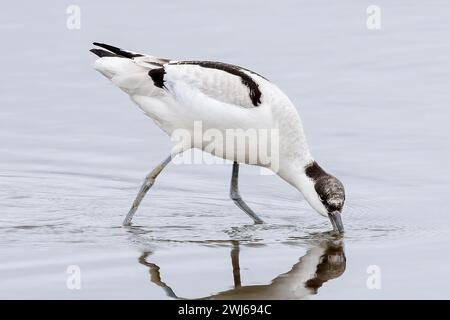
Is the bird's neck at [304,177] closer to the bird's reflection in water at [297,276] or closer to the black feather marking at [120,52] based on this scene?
the bird's reflection in water at [297,276]

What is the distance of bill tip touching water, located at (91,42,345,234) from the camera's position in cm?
1230

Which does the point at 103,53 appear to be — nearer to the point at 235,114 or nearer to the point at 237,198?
the point at 235,114

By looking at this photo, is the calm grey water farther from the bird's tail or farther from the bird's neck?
the bird's tail

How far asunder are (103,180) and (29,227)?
6.63 ft

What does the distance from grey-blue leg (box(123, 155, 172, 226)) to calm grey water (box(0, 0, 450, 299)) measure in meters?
0.12

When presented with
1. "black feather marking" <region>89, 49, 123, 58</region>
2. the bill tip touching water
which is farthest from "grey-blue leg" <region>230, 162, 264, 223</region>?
"black feather marking" <region>89, 49, 123, 58</region>

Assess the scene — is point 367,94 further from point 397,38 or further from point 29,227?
point 29,227

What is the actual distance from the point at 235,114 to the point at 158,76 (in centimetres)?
101

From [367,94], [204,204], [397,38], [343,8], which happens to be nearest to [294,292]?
[204,204]

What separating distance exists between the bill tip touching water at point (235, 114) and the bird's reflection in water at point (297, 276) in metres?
0.70

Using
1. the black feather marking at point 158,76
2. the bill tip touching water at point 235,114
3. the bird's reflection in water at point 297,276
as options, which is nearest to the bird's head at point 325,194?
the bill tip touching water at point 235,114

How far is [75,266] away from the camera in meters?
11.0

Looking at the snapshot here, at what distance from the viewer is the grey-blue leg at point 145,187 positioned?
12805 mm

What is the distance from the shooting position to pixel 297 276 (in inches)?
434
